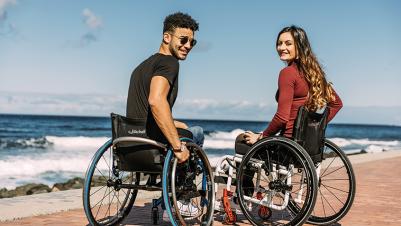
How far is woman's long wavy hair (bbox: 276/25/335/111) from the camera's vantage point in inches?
181

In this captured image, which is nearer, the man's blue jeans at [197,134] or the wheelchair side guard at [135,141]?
the wheelchair side guard at [135,141]

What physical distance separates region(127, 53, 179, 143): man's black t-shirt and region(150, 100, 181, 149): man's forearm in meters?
0.17

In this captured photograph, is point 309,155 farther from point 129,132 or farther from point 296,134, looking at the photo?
point 129,132

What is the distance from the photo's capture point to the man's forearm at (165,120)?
387 cm

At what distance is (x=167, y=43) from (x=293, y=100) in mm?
1110

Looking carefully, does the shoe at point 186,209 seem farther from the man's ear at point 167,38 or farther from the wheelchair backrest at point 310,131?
the man's ear at point 167,38

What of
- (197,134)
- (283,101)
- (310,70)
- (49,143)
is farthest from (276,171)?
(49,143)

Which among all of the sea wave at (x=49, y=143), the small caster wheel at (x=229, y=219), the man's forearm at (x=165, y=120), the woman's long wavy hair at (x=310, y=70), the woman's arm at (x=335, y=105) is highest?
the woman's long wavy hair at (x=310, y=70)

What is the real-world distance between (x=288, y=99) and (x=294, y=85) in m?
0.15

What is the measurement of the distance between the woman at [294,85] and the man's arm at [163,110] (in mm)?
895

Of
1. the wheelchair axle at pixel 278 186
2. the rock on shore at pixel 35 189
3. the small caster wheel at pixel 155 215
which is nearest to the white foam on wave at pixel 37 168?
the rock on shore at pixel 35 189

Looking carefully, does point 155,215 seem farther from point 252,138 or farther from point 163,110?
point 163,110

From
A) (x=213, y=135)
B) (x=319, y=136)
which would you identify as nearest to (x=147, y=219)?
(x=319, y=136)

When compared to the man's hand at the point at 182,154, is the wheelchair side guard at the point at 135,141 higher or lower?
higher
